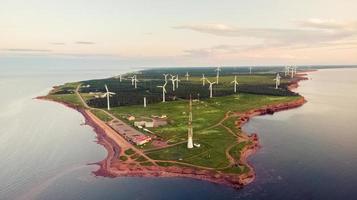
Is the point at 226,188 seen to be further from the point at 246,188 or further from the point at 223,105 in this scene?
the point at 223,105

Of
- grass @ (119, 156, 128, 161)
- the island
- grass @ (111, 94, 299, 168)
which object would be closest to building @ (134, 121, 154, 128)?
the island

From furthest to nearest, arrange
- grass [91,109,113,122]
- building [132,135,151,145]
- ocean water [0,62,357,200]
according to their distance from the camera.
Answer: grass [91,109,113,122]
building [132,135,151,145]
ocean water [0,62,357,200]

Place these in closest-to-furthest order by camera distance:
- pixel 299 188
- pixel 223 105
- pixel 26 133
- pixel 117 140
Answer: pixel 299 188 → pixel 117 140 → pixel 26 133 → pixel 223 105

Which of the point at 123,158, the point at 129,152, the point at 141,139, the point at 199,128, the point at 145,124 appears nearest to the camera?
the point at 123,158

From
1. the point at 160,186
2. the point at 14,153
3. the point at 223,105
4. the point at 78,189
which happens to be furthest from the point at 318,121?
the point at 14,153

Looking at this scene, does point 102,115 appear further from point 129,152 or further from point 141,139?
point 129,152

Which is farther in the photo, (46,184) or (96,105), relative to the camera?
(96,105)

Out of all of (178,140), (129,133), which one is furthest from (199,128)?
(129,133)

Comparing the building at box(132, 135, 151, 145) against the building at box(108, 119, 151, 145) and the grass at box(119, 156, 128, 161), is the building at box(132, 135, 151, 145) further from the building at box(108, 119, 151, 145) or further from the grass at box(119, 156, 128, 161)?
the grass at box(119, 156, 128, 161)

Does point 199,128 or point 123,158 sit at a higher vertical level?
point 199,128

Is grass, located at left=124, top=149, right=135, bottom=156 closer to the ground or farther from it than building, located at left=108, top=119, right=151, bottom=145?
closer to the ground

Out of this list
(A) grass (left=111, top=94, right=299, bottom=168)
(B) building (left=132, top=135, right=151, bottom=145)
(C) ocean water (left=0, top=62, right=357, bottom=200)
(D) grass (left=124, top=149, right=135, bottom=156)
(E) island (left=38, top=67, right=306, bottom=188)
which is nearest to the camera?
(C) ocean water (left=0, top=62, right=357, bottom=200)
